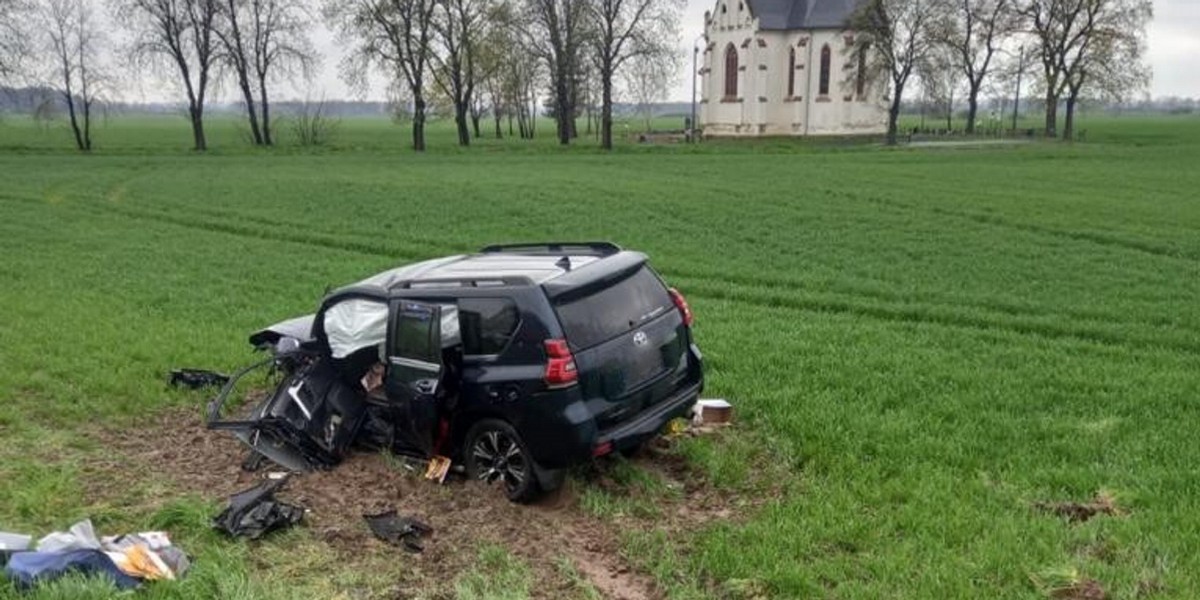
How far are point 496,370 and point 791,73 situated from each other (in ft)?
228

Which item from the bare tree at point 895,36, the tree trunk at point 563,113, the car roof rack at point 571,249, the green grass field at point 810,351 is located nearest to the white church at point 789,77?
the bare tree at point 895,36

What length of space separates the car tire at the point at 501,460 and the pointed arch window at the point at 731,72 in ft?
226

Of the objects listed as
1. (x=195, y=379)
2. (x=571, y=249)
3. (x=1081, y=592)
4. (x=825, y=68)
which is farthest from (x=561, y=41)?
(x=1081, y=592)

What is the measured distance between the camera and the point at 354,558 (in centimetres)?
543

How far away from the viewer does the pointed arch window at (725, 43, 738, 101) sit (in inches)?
2864

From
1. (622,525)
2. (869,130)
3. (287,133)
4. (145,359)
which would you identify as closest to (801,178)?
(145,359)

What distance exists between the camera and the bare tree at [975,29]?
2515 inches

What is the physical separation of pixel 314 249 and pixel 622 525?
14.9 m

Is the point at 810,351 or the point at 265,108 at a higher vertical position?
the point at 265,108

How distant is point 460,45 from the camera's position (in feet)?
199

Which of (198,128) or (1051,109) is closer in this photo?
(198,128)

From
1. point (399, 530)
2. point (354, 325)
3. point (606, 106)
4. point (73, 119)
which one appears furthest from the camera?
point (606, 106)

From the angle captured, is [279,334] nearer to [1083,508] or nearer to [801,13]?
[1083,508]

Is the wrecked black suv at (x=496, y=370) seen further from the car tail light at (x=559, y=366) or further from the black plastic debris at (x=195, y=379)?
the black plastic debris at (x=195, y=379)
